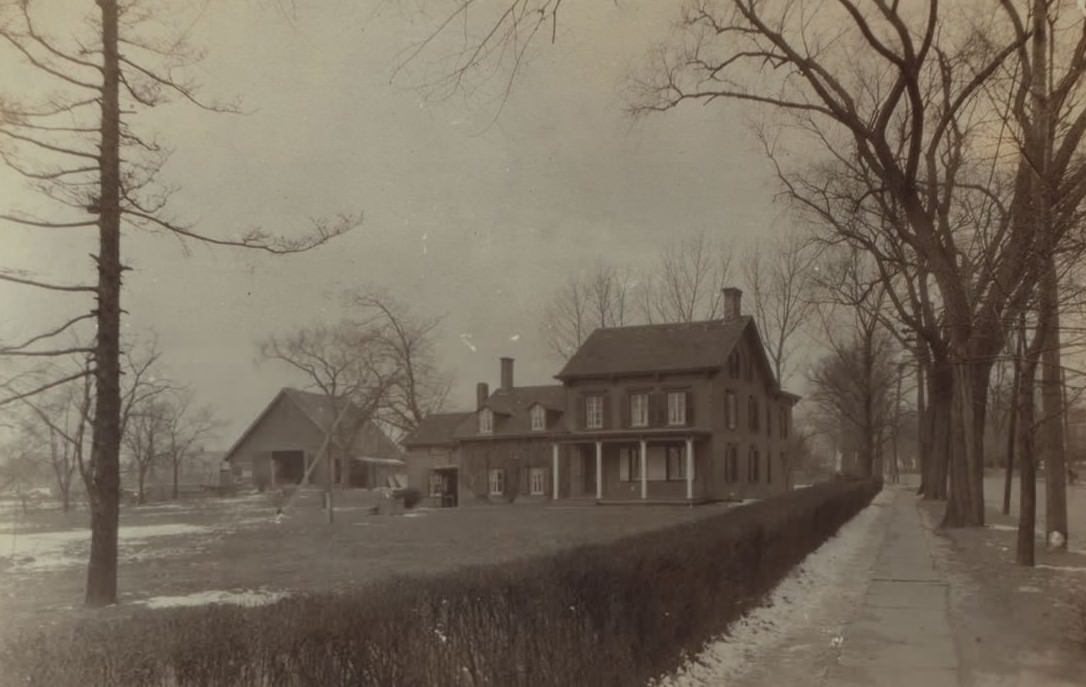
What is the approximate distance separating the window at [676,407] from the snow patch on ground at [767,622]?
21072 millimetres

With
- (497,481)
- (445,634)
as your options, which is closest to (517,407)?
(497,481)

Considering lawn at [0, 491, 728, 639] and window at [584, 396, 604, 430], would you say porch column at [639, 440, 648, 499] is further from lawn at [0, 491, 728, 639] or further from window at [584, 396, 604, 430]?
lawn at [0, 491, 728, 639]

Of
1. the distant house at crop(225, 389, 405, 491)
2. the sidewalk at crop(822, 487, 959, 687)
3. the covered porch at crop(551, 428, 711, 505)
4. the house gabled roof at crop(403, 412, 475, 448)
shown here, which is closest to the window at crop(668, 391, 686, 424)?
the covered porch at crop(551, 428, 711, 505)

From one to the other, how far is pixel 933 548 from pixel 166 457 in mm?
14788

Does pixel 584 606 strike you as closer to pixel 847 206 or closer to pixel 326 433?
pixel 847 206

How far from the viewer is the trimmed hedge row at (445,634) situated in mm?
3938

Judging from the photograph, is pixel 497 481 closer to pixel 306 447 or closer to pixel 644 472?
pixel 644 472

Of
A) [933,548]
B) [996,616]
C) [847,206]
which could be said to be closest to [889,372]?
[847,206]

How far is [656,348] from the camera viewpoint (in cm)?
4200

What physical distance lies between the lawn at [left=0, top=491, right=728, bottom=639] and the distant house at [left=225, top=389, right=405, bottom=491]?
5.82ft

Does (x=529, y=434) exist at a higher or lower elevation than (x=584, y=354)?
lower

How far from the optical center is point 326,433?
1040 inches

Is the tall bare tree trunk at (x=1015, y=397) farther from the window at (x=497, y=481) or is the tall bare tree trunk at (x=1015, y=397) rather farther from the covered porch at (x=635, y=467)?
the window at (x=497, y=481)

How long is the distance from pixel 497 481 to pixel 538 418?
3.58 metres
